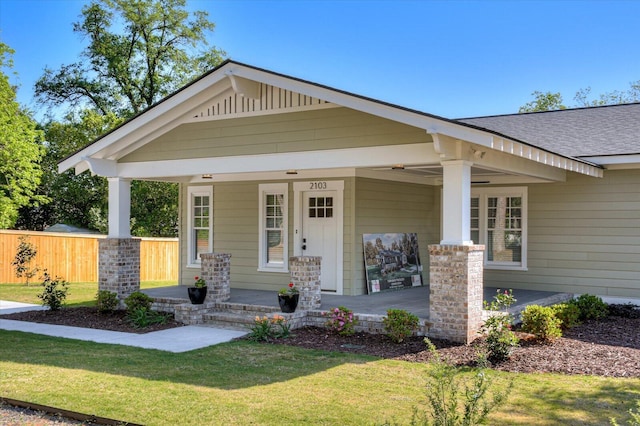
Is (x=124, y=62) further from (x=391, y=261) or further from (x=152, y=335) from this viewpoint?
(x=152, y=335)

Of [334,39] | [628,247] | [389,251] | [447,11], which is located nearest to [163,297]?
[389,251]

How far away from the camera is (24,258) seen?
18953 mm

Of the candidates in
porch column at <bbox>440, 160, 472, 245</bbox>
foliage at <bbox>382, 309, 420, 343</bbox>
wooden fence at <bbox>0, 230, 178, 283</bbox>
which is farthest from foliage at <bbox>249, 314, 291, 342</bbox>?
wooden fence at <bbox>0, 230, 178, 283</bbox>

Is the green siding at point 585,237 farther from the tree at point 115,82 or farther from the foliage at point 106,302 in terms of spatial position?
the tree at point 115,82

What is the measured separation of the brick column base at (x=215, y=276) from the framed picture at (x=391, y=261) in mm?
2866

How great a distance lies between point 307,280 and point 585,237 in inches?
237

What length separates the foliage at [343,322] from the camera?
9.47 metres

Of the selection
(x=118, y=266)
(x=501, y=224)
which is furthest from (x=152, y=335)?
(x=501, y=224)

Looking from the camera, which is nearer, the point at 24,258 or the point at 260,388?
the point at 260,388

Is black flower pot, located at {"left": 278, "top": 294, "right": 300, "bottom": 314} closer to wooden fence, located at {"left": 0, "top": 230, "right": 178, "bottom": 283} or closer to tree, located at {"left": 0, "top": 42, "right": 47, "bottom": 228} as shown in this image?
wooden fence, located at {"left": 0, "top": 230, "right": 178, "bottom": 283}

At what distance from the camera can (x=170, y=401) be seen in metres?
6.02

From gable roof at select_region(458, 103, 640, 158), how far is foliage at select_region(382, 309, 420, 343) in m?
4.52

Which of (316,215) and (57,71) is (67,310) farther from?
(57,71)

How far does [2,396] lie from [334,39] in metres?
22.5
